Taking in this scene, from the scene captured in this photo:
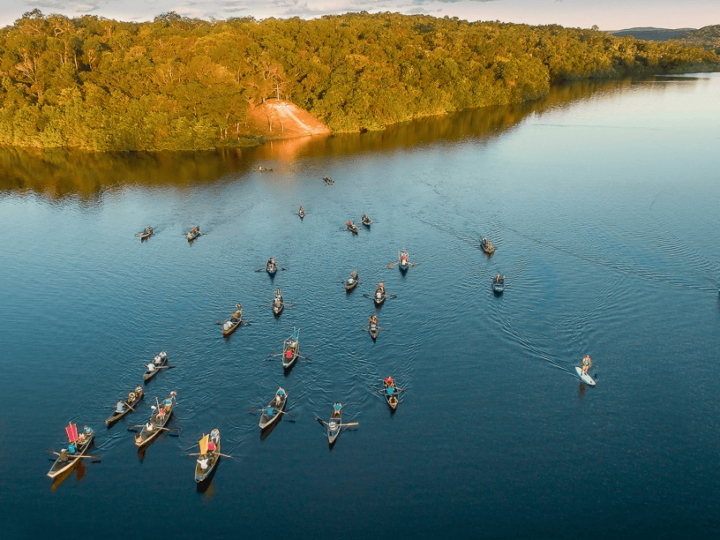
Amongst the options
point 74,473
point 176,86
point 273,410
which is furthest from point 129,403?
point 176,86

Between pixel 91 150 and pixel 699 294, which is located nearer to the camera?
pixel 699 294

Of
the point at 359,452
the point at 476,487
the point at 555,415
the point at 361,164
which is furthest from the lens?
the point at 361,164

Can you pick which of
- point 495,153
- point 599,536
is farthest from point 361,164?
point 599,536

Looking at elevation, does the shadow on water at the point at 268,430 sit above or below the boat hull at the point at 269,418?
below

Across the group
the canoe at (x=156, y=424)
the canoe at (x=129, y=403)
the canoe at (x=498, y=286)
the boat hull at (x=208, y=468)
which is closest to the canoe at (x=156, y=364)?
the canoe at (x=129, y=403)

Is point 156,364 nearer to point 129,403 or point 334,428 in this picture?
point 129,403

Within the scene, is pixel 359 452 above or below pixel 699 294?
below

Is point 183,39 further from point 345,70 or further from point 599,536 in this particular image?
point 599,536

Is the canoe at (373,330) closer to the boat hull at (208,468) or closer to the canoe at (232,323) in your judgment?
the canoe at (232,323)
